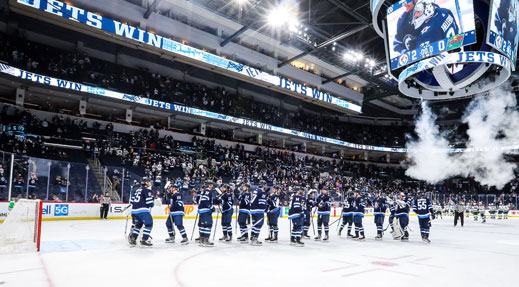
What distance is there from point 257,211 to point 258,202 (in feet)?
0.92

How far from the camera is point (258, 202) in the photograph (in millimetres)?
10547

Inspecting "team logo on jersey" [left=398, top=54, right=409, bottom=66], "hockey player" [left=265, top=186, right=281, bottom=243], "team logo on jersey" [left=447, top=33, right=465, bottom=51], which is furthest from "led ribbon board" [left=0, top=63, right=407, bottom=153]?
"team logo on jersey" [left=447, top=33, right=465, bottom=51]

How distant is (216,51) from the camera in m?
27.5

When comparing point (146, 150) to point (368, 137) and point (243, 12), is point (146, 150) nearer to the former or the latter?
point (243, 12)

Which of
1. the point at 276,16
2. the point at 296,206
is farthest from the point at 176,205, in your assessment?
the point at 276,16

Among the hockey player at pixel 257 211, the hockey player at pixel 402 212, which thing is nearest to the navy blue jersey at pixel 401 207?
the hockey player at pixel 402 212

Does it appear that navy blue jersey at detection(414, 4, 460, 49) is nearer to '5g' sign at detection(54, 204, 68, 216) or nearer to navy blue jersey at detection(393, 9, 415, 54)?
navy blue jersey at detection(393, 9, 415, 54)

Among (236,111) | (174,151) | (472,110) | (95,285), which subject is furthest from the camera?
(472,110)

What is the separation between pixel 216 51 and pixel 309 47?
7.38 m

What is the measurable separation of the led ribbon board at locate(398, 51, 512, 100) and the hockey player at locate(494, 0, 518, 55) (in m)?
0.52

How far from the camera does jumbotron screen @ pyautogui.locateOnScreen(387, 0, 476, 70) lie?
10266 mm

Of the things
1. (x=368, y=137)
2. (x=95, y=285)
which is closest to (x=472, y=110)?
(x=368, y=137)

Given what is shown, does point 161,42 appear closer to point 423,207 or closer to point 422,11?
point 422,11

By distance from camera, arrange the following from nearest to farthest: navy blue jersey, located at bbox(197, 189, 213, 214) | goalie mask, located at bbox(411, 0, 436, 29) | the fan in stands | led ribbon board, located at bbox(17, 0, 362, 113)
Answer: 1. the fan in stands
2. navy blue jersey, located at bbox(197, 189, 213, 214)
3. goalie mask, located at bbox(411, 0, 436, 29)
4. led ribbon board, located at bbox(17, 0, 362, 113)
